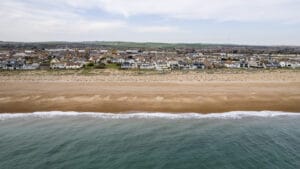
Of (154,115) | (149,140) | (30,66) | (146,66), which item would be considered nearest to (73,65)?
(30,66)

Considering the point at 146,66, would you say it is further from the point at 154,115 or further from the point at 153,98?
the point at 154,115

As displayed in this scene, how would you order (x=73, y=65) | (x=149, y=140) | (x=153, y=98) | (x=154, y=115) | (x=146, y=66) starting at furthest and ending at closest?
(x=146, y=66) → (x=73, y=65) → (x=153, y=98) → (x=154, y=115) → (x=149, y=140)

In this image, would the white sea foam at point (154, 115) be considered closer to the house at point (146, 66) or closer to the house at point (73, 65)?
the house at point (146, 66)

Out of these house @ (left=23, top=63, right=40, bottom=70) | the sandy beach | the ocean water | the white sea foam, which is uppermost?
house @ (left=23, top=63, right=40, bottom=70)

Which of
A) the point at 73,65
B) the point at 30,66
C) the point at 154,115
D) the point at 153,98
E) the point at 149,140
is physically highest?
the point at 73,65

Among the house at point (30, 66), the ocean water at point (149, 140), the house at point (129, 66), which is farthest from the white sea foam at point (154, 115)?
the house at point (30, 66)

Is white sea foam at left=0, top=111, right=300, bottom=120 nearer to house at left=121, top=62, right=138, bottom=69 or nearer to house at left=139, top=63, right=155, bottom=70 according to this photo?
house at left=139, top=63, right=155, bottom=70

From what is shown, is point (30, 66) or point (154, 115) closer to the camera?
point (154, 115)

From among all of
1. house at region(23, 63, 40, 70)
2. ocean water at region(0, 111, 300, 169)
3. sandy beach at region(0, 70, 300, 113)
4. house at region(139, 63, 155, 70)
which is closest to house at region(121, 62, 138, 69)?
house at region(139, 63, 155, 70)
